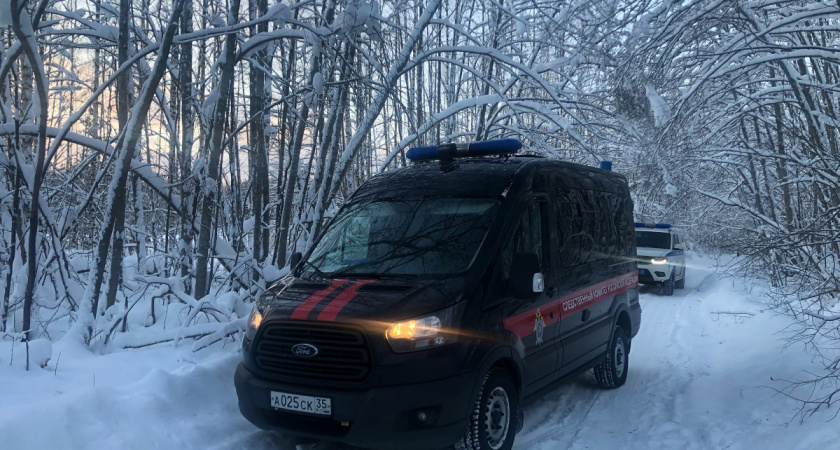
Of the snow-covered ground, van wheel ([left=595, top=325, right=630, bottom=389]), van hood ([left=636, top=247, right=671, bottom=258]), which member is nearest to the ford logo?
the snow-covered ground

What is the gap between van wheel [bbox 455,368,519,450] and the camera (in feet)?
13.1

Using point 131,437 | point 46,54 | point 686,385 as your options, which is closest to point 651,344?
point 686,385

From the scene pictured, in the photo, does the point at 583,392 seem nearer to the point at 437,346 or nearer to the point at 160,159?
the point at 437,346

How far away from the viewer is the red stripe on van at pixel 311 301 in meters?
3.87

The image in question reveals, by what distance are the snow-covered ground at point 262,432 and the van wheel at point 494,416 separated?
458 millimetres

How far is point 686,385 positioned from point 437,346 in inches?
157

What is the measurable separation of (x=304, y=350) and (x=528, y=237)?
196 cm

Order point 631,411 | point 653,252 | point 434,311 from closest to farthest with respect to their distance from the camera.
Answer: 1. point 434,311
2. point 631,411
3. point 653,252

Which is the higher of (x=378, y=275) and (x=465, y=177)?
(x=465, y=177)

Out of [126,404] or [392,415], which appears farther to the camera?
[126,404]

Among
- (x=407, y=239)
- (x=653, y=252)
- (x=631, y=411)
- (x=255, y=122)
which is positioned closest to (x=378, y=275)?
(x=407, y=239)

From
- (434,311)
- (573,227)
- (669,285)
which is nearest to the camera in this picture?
(434,311)

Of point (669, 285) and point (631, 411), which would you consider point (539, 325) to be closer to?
point (631, 411)

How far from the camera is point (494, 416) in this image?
13.8 ft
